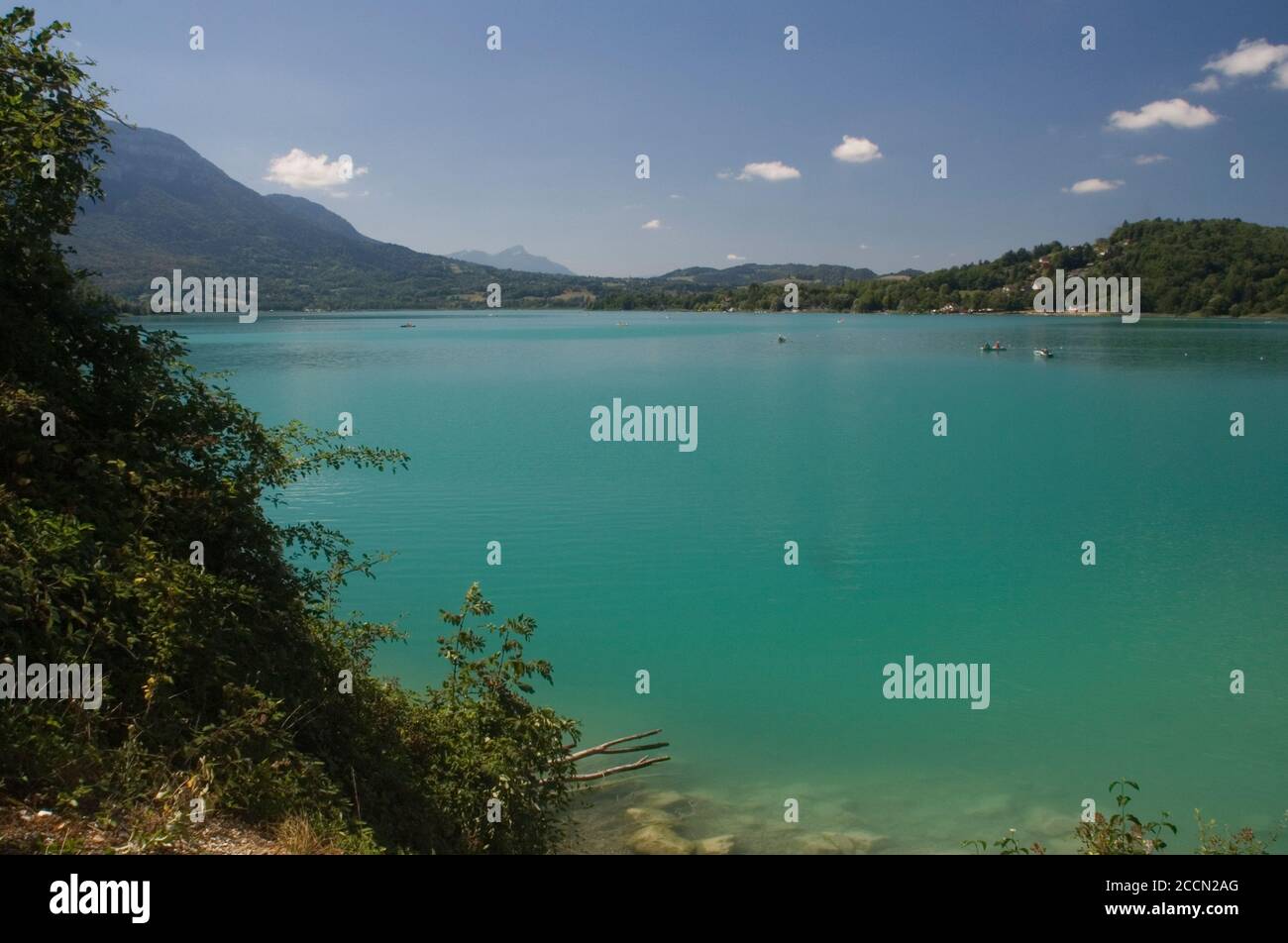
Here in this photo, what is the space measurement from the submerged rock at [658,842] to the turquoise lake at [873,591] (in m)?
0.39

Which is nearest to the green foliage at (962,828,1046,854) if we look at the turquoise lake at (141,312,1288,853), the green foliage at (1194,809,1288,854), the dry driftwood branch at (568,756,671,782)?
the turquoise lake at (141,312,1288,853)

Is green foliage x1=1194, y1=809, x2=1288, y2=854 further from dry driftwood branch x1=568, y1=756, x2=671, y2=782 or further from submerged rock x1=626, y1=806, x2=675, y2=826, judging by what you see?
dry driftwood branch x1=568, y1=756, x2=671, y2=782

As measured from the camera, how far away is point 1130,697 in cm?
1720

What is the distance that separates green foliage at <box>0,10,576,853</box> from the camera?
6.06 metres

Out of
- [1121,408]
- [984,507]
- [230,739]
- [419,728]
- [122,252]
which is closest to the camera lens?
[230,739]

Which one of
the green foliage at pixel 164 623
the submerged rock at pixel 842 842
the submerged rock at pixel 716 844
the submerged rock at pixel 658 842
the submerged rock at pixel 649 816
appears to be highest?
the green foliage at pixel 164 623

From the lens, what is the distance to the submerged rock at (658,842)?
1163 centimetres

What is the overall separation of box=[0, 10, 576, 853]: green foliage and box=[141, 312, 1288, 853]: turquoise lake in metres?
4.11

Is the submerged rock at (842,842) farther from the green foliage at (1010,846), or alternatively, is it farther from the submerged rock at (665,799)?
the submerged rock at (665,799)

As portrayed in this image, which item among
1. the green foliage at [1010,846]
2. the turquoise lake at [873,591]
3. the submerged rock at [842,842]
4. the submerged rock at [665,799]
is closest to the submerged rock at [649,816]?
the submerged rock at [665,799]

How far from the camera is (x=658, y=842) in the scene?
1180 centimetres
